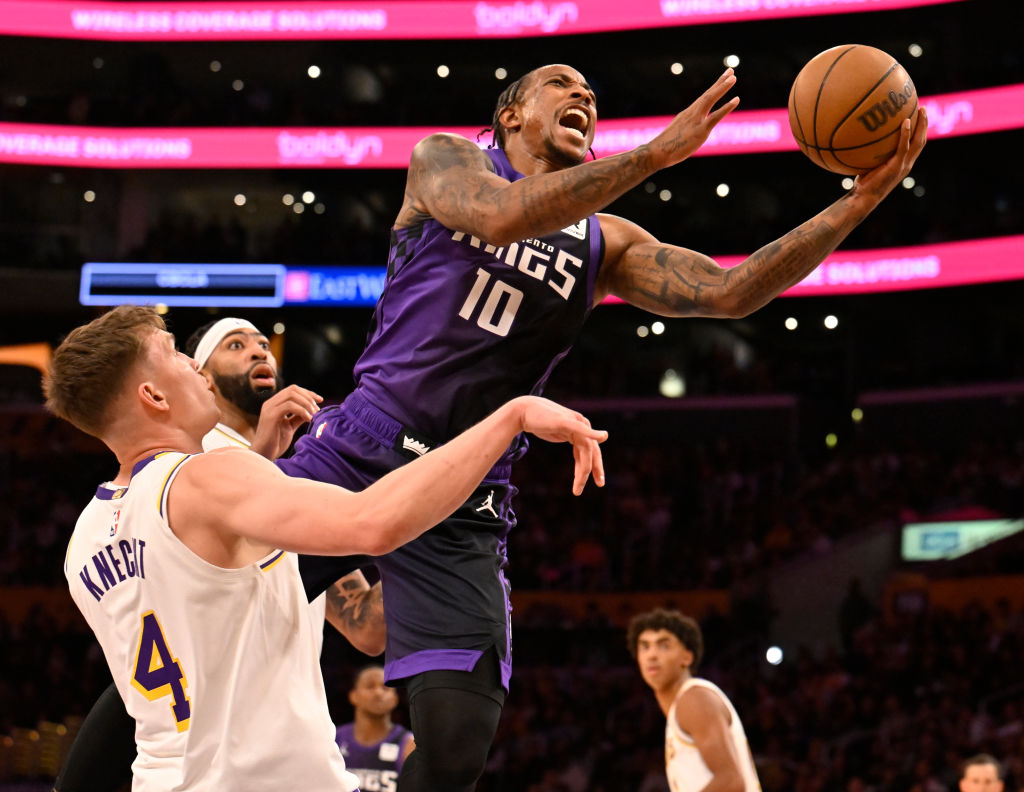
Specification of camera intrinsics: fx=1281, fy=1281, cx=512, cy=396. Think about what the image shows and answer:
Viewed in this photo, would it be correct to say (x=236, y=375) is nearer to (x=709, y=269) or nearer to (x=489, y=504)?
(x=489, y=504)

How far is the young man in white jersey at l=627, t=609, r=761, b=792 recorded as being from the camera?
5809 mm

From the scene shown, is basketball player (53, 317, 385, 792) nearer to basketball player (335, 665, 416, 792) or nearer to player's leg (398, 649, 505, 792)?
player's leg (398, 649, 505, 792)

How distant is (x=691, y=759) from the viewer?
19.5 feet

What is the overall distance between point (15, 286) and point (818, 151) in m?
22.5

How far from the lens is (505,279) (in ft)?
12.4

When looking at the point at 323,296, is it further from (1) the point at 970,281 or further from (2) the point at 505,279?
(2) the point at 505,279

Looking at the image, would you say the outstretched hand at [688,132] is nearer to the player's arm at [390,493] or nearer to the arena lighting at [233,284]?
the player's arm at [390,493]

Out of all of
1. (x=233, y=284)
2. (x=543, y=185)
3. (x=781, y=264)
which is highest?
(x=233, y=284)

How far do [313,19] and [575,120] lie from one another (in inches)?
811

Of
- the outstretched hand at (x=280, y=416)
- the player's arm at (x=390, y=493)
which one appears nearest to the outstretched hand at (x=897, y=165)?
the player's arm at (x=390, y=493)

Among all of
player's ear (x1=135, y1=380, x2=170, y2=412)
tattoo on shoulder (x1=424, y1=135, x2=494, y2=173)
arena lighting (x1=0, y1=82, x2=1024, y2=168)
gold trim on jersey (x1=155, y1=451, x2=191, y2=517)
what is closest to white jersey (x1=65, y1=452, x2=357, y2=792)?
gold trim on jersey (x1=155, y1=451, x2=191, y2=517)

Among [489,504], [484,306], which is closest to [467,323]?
[484,306]

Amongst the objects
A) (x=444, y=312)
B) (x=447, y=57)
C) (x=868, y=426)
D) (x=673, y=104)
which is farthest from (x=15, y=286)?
(x=444, y=312)

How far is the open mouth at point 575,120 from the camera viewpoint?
3.98 m
